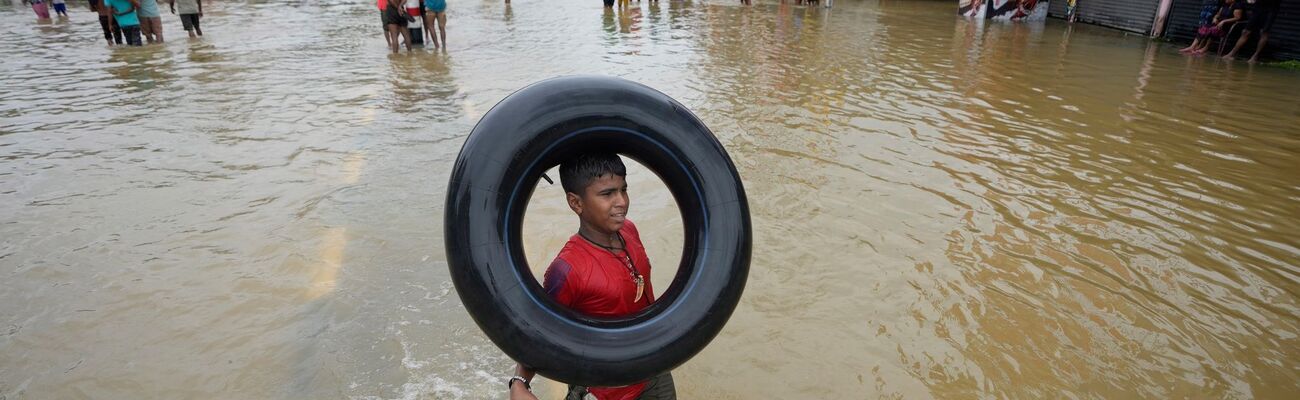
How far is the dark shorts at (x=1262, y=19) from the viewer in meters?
12.5

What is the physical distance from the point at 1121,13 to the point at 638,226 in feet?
59.9

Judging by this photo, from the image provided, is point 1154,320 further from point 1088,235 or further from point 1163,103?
point 1163,103

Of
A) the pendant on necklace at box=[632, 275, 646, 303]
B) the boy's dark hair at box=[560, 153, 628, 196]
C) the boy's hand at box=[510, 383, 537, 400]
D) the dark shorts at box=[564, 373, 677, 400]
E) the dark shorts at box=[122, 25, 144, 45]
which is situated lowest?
the dark shorts at box=[122, 25, 144, 45]

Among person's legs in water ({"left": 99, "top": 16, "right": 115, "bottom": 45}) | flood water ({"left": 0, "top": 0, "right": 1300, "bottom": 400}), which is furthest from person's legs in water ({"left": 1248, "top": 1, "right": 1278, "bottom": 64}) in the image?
person's legs in water ({"left": 99, "top": 16, "right": 115, "bottom": 45})

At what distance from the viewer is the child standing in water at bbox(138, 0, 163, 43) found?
1538 cm

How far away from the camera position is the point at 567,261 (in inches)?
86.7

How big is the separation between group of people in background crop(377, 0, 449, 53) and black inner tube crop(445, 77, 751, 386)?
12.8 metres

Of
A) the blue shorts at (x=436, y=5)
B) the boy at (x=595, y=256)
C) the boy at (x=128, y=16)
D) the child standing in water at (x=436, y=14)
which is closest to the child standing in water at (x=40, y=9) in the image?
the boy at (x=128, y=16)

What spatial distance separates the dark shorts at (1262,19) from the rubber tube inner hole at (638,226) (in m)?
12.9

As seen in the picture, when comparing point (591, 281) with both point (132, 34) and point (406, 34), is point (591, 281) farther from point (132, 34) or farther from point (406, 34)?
point (132, 34)

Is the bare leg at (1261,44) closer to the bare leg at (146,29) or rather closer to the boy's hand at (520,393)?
the boy's hand at (520,393)

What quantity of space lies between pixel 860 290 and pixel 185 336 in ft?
12.7

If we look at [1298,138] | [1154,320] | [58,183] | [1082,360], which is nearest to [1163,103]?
[1298,138]

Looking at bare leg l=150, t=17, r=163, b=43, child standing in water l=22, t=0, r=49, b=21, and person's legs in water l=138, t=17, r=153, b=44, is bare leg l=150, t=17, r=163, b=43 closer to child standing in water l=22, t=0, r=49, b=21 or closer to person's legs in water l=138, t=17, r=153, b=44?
person's legs in water l=138, t=17, r=153, b=44
